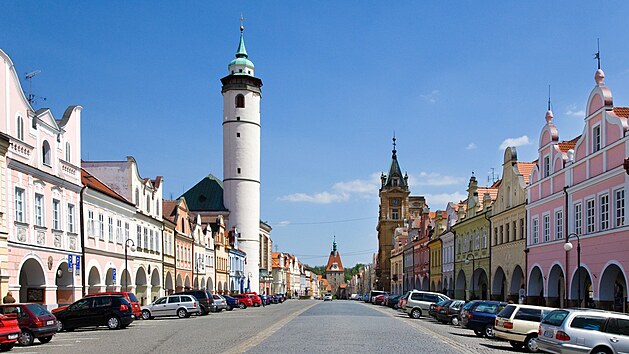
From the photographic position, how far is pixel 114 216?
48438 millimetres

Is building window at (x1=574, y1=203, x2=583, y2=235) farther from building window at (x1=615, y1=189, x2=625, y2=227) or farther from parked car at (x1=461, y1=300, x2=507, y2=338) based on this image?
parked car at (x1=461, y1=300, x2=507, y2=338)

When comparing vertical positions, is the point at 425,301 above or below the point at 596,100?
below

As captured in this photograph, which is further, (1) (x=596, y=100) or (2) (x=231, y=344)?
(1) (x=596, y=100)

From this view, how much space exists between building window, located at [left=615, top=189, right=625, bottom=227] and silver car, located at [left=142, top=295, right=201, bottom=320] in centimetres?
2573

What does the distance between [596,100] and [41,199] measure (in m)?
26.9

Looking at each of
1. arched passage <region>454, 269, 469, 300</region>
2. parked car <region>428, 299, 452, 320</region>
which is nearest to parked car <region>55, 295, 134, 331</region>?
parked car <region>428, 299, 452, 320</region>

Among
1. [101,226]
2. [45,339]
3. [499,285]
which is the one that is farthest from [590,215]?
[101,226]

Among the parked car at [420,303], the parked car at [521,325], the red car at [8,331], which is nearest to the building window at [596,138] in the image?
the parked car at [521,325]

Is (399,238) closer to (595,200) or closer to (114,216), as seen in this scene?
(114,216)

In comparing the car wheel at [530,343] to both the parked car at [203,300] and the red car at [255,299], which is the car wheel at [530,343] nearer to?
the parked car at [203,300]

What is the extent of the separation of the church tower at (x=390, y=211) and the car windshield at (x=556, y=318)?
382 feet

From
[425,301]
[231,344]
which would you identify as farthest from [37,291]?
[425,301]

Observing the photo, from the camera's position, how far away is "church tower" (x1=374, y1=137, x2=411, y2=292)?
452 feet

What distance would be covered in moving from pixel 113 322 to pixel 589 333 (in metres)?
22.0
